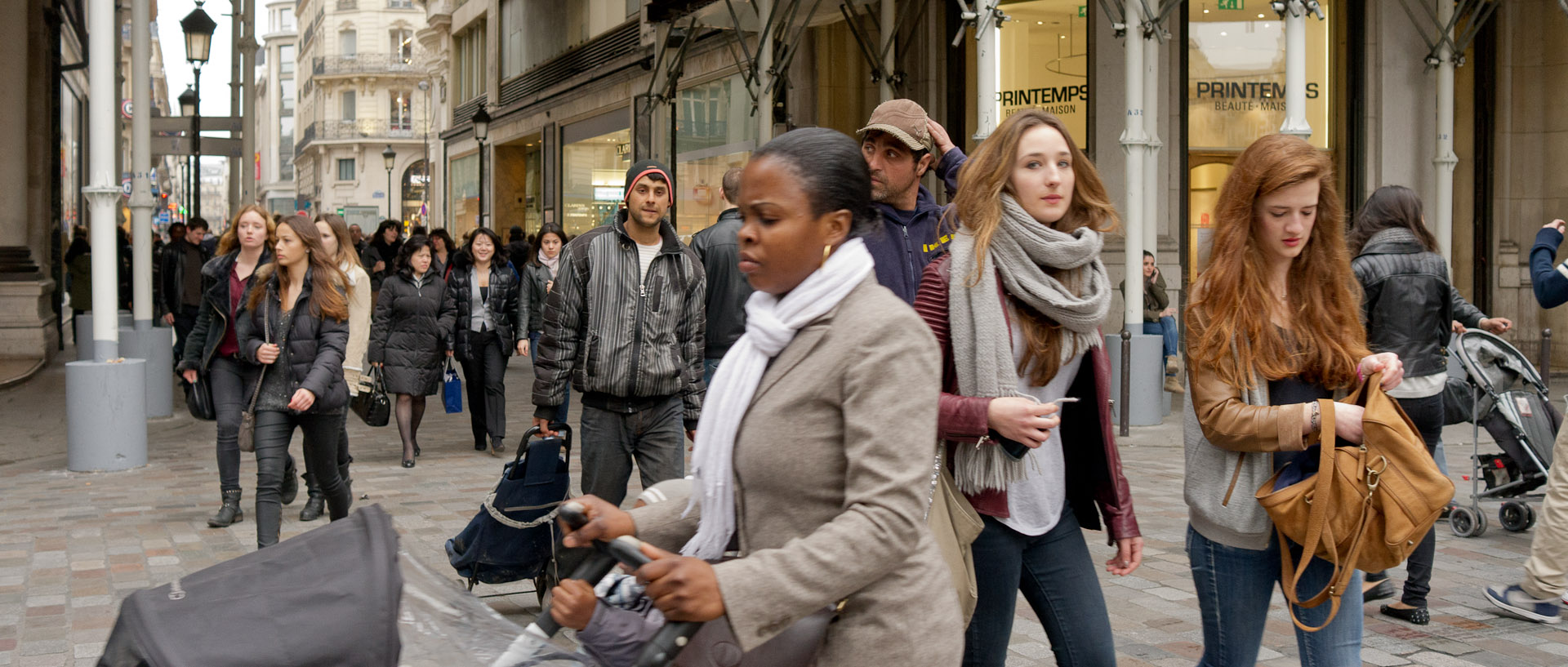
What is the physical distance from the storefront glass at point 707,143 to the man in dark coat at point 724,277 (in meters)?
13.8

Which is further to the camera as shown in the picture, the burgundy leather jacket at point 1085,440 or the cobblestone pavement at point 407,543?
the cobblestone pavement at point 407,543

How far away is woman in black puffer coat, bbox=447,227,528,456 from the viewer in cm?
1166

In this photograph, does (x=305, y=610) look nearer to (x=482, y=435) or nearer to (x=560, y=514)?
(x=560, y=514)

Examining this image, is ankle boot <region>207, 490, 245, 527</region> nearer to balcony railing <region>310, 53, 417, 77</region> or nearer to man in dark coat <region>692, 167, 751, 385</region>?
man in dark coat <region>692, 167, 751, 385</region>

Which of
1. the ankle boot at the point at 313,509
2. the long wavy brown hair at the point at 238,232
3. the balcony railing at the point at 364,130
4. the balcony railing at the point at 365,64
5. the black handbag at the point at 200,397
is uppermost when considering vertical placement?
the balcony railing at the point at 365,64

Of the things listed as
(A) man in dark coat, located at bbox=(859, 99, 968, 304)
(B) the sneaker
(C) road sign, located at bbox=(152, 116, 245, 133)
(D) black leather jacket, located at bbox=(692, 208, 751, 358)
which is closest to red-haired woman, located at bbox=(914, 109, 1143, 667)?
(A) man in dark coat, located at bbox=(859, 99, 968, 304)

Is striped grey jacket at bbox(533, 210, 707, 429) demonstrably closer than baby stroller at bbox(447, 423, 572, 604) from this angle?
No

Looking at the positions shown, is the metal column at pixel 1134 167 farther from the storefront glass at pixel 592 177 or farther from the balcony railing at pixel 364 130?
the balcony railing at pixel 364 130

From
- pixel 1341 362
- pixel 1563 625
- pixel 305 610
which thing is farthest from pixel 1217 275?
pixel 1563 625

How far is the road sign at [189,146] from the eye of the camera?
704 inches

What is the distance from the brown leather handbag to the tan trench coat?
3.83ft

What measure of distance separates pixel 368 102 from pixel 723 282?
82792 millimetres

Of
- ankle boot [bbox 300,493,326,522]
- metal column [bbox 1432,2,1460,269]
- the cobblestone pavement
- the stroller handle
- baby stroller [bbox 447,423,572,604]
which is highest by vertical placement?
metal column [bbox 1432,2,1460,269]

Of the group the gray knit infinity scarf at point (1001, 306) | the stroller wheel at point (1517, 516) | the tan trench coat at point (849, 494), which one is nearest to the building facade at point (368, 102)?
the stroller wheel at point (1517, 516)
